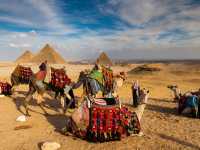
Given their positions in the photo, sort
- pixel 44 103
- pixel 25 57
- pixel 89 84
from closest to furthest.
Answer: pixel 89 84 < pixel 44 103 < pixel 25 57

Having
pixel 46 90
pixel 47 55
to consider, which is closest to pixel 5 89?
pixel 46 90

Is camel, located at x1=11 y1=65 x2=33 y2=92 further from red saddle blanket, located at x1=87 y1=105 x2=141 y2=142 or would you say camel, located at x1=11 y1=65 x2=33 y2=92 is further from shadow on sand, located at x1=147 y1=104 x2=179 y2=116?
red saddle blanket, located at x1=87 y1=105 x2=141 y2=142

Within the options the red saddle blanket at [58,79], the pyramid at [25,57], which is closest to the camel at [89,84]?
the red saddle blanket at [58,79]

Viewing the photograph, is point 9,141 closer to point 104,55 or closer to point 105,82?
point 105,82

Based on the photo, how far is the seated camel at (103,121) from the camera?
7668 mm

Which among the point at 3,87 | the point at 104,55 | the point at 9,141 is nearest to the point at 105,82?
the point at 9,141

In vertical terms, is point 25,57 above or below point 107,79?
above

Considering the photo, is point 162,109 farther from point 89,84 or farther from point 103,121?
point 103,121

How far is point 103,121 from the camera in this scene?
7.68 meters

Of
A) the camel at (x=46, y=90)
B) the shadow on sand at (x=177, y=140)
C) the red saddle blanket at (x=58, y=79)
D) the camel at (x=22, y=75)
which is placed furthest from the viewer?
the camel at (x=22, y=75)

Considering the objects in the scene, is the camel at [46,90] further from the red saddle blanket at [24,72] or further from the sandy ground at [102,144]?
the red saddle blanket at [24,72]

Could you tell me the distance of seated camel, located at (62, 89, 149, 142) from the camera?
7668mm

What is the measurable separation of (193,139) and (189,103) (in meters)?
2.95

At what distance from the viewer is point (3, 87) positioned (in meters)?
15.9
